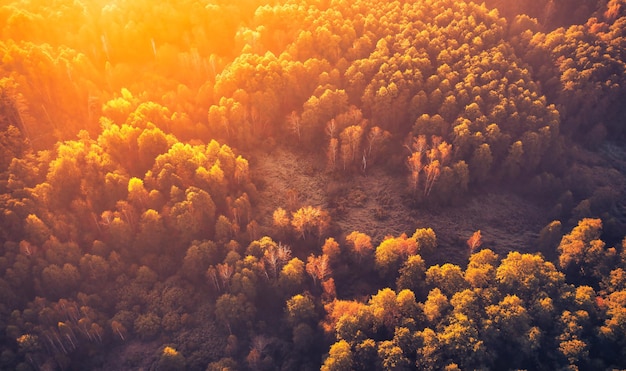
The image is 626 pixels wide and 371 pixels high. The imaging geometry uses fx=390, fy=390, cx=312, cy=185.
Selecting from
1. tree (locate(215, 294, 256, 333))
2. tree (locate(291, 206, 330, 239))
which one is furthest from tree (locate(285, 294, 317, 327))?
tree (locate(291, 206, 330, 239))

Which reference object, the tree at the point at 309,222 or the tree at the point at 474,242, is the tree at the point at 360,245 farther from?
the tree at the point at 474,242

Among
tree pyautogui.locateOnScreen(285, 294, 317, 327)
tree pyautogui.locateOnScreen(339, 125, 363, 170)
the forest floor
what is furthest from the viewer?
tree pyautogui.locateOnScreen(339, 125, 363, 170)

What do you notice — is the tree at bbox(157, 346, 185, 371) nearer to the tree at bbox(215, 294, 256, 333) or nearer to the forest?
the forest

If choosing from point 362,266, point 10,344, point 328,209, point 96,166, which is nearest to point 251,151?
point 328,209

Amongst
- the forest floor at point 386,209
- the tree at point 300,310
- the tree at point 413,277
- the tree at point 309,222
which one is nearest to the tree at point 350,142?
the forest floor at point 386,209

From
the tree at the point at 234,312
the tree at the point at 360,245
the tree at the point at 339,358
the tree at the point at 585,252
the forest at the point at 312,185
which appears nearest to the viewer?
the tree at the point at 339,358

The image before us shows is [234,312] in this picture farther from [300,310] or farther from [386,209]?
[386,209]

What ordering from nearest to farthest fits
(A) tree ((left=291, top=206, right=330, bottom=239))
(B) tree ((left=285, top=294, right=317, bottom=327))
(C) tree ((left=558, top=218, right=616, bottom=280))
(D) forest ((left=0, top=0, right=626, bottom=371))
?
1. (D) forest ((left=0, top=0, right=626, bottom=371))
2. (B) tree ((left=285, top=294, right=317, bottom=327))
3. (C) tree ((left=558, top=218, right=616, bottom=280))
4. (A) tree ((left=291, top=206, right=330, bottom=239))
